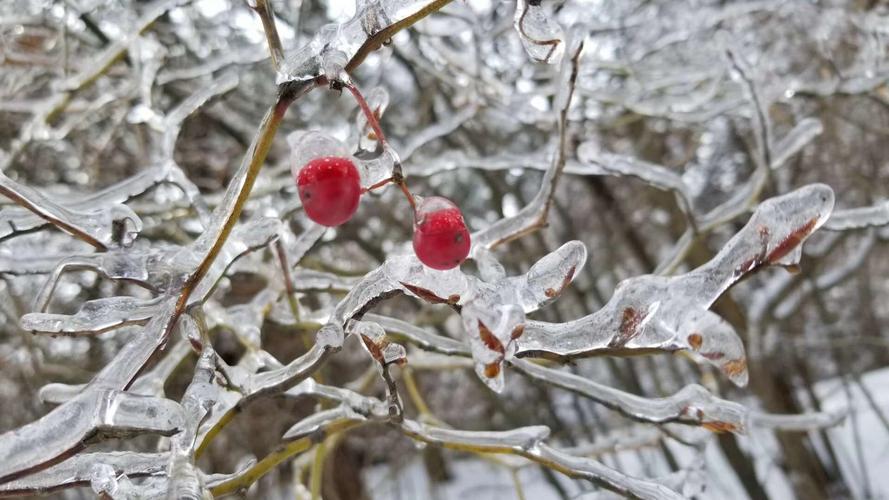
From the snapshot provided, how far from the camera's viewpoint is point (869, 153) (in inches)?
227

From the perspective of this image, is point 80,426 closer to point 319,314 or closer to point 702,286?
point 702,286

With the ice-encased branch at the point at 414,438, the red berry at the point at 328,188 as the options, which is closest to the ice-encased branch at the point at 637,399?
the ice-encased branch at the point at 414,438

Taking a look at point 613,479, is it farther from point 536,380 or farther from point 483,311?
point 483,311

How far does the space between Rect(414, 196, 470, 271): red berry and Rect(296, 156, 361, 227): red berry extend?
0.27 feet

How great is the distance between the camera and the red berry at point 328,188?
73 cm

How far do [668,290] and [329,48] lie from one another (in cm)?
45

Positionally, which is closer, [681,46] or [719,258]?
[719,258]

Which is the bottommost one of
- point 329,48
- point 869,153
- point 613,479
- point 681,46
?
point 613,479

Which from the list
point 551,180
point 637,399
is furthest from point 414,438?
point 551,180

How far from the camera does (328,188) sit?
2.40ft

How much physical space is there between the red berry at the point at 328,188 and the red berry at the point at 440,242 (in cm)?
8

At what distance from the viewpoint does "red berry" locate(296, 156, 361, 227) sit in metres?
0.73

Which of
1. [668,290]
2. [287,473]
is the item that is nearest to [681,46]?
[668,290]

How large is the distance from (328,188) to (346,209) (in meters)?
0.03
